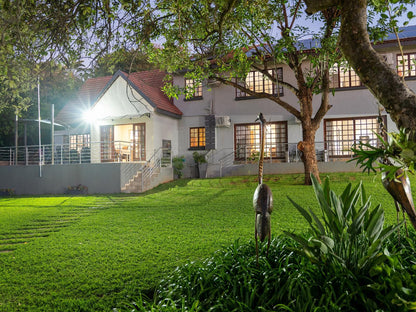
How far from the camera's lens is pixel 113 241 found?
6074 millimetres

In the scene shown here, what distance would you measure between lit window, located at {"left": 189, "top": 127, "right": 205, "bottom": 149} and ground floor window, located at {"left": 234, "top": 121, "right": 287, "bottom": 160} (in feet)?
6.83

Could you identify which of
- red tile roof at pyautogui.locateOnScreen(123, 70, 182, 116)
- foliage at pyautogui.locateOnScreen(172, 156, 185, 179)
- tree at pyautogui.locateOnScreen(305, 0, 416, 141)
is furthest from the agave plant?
foliage at pyautogui.locateOnScreen(172, 156, 185, 179)

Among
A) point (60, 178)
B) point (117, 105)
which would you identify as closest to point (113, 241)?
point (60, 178)

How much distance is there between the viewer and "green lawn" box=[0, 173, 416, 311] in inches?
148

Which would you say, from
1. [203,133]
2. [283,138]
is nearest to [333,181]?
[283,138]

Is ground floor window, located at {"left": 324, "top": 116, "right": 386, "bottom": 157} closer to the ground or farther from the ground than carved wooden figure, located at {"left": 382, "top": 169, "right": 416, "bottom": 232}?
farther from the ground

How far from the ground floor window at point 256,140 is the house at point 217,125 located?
6 centimetres

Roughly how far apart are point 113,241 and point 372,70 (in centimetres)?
525

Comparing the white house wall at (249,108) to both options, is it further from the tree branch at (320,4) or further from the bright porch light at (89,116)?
the tree branch at (320,4)

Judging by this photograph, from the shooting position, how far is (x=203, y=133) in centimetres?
1948

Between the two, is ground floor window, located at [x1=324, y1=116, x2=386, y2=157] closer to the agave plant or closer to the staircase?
the staircase

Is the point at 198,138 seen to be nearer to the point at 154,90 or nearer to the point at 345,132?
the point at 154,90

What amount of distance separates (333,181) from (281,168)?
149 inches

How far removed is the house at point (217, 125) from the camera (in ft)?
54.6
